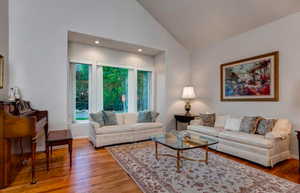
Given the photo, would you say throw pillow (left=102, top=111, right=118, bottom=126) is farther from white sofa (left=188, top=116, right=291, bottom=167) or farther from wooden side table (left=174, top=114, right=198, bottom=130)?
white sofa (left=188, top=116, right=291, bottom=167)

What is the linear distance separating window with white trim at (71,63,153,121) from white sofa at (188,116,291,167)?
2842 millimetres

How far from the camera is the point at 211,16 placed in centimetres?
391

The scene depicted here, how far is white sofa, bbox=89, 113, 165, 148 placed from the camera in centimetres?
356

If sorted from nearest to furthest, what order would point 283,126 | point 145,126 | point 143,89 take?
point 283,126 < point 145,126 < point 143,89

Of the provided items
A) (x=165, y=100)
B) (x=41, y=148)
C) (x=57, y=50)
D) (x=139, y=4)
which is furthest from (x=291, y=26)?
(x=41, y=148)

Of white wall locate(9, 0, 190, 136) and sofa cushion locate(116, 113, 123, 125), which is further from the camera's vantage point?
sofa cushion locate(116, 113, 123, 125)

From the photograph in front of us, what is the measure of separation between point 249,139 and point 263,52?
2.07 meters

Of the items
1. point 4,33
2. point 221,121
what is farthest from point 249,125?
point 4,33

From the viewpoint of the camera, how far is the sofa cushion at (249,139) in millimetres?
2578

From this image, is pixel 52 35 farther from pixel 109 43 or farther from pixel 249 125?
pixel 249 125

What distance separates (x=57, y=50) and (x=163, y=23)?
318 centimetres

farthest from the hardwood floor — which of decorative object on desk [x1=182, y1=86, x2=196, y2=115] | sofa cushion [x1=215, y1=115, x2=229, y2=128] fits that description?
decorative object on desk [x1=182, y1=86, x2=196, y2=115]

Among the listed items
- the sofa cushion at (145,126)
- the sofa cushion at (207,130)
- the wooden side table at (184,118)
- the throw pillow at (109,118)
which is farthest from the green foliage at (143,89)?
the sofa cushion at (207,130)

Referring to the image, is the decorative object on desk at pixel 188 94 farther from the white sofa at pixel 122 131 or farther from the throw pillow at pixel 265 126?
the throw pillow at pixel 265 126
